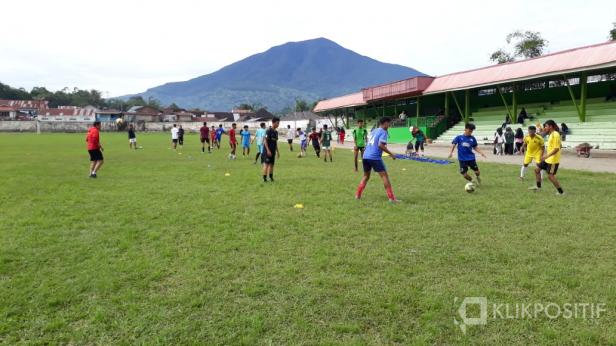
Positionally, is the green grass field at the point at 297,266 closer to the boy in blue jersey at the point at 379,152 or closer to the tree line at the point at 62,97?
the boy in blue jersey at the point at 379,152

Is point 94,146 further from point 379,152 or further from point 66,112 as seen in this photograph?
point 66,112

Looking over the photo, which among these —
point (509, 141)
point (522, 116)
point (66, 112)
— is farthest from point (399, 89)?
point (66, 112)

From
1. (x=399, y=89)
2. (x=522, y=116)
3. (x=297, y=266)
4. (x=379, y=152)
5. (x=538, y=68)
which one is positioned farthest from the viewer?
(x=399, y=89)

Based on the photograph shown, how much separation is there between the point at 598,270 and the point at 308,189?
664 centimetres

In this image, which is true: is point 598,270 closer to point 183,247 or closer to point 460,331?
point 460,331

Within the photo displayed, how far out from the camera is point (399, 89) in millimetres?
37094

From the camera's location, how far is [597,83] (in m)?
25.1

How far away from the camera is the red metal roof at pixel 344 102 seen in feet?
151

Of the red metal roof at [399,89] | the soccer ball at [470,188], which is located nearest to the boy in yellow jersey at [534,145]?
the soccer ball at [470,188]

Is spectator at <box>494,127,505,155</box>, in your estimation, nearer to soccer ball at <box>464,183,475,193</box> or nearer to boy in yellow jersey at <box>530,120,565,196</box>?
boy in yellow jersey at <box>530,120,565,196</box>

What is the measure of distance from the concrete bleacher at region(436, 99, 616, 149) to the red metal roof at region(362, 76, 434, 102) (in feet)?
14.9

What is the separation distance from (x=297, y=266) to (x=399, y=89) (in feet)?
113

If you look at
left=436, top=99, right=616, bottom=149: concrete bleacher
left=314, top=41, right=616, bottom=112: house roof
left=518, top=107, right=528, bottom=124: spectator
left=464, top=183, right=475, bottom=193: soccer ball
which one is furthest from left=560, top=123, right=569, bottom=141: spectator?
left=464, top=183, right=475, bottom=193: soccer ball

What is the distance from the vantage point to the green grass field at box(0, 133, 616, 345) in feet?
11.3
